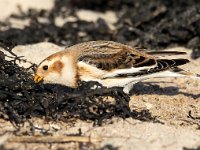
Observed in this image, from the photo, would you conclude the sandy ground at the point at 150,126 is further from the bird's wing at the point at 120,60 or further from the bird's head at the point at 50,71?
the bird's head at the point at 50,71

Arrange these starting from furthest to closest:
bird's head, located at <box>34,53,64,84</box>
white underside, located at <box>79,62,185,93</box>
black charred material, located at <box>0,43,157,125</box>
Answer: bird's head, located at <box>34,53,64,84</box> < white underside, located at <box>79,62,185,93</box> < black charred material, located at <box>0,43,157,125</box>

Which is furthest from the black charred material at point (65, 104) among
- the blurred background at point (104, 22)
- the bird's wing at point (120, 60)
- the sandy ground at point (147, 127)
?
the blurred background at point (104, 22)

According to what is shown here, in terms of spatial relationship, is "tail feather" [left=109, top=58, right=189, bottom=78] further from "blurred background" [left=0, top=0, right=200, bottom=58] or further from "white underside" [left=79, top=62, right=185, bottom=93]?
"blurred background" [left=0, top=0, right=200, bottom=58]

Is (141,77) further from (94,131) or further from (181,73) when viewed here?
(94,131)

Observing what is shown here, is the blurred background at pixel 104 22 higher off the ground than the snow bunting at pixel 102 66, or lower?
higher

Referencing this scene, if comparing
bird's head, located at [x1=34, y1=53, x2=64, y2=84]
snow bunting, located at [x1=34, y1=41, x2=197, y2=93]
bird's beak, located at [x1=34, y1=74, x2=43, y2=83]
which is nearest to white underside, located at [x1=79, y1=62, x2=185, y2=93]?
snow bunting, located at [x1=34, y1=41, x2=197, y2=93]

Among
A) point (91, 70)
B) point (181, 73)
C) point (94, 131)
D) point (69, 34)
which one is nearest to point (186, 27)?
point (69, 34)
